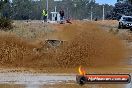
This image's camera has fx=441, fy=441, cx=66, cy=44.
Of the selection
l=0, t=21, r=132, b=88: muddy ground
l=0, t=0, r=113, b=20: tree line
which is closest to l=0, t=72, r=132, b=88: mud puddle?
l=0, t=21, r=132, b=88: muddy ground

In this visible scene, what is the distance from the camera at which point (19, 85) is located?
10945 millimetres

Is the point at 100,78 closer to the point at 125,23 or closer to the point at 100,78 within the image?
the point at 100,78

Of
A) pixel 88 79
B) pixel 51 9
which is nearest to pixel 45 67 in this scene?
pixel 88 79

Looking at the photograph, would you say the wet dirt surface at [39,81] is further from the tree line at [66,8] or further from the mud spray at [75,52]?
the tree line at [66,8]

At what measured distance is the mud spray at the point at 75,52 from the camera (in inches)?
666

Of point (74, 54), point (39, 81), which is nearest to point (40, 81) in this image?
point (39, 81)

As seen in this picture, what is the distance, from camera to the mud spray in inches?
666

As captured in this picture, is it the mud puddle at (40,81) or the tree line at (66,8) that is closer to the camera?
the mud puddle at (40,81)

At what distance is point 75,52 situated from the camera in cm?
1712

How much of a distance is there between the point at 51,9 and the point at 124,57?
359 ft

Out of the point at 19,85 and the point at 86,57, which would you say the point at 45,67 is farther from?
the point at 19,85

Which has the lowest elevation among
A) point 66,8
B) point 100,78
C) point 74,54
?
point 66,8

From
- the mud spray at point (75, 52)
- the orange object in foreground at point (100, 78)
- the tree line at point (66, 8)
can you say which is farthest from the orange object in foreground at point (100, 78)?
the tree line at point (66, 8)

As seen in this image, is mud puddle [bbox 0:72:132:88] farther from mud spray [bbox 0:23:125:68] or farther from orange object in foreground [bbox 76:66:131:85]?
orange object in foreground [bbox 76:66:131:85]
